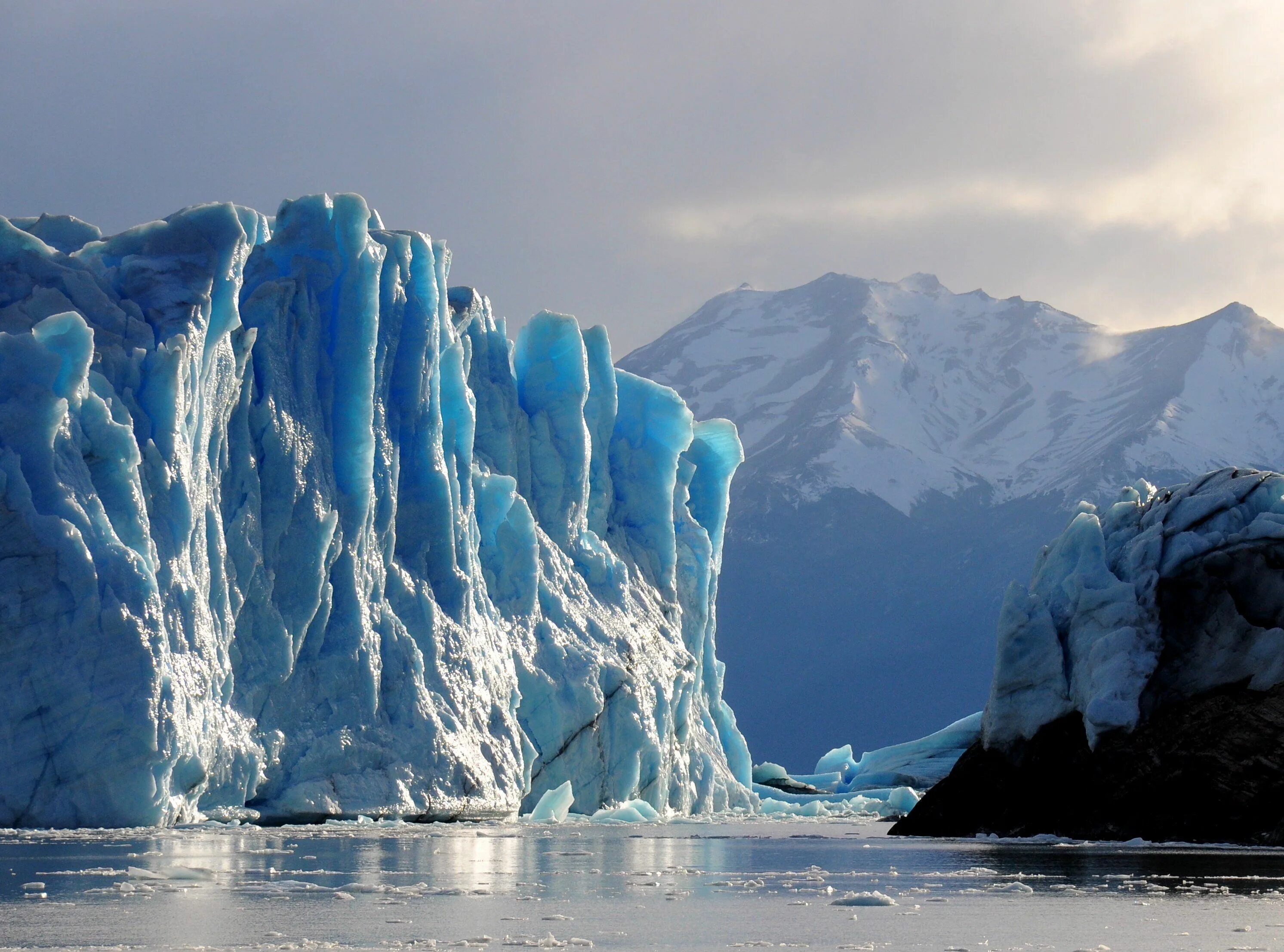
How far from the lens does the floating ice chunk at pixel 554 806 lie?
27234 mm

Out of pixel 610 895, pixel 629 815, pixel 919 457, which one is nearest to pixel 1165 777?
pixel 610 895

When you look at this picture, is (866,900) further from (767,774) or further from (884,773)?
(767,774)

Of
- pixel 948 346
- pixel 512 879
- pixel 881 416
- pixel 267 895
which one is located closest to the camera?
pixel 267 895

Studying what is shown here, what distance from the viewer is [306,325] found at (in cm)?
Result: 2489

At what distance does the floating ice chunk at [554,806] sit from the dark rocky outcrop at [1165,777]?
337 inches

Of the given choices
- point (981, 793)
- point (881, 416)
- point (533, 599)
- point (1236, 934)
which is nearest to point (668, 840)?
point (981, 793)

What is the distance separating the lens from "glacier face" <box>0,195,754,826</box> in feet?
62.5

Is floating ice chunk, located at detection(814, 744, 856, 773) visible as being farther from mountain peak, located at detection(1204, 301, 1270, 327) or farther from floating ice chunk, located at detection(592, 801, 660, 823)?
mountain peak, located at detection(1204, 301, 1270, 327)

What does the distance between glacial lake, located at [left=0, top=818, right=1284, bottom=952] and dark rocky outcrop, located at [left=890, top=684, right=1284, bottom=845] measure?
708 millimetres

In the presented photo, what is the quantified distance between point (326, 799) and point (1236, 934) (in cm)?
1549

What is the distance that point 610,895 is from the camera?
11867 mm

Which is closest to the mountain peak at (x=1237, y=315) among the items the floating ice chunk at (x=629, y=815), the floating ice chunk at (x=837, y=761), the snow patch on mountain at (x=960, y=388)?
the snow patch on mountain at (x=960, y=388)

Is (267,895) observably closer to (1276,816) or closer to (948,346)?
(1276,816)

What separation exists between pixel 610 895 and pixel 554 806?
15705mm
